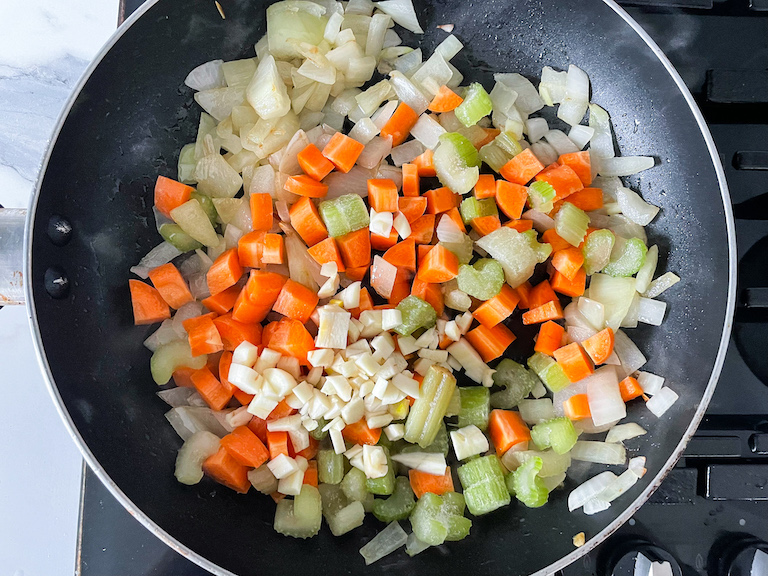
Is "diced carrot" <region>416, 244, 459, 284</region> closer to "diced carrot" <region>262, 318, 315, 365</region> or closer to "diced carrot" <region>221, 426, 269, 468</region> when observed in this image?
"diced carrot" <region>262, 318, 315, 365</region>

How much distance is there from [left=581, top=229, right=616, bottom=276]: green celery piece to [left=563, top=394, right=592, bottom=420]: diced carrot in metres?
0.35

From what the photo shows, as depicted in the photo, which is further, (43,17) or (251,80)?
(43,17)

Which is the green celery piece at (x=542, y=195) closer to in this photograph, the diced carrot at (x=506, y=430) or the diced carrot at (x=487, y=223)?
the diced carrot at (x=487, y=223)

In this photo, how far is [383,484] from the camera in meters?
1.42

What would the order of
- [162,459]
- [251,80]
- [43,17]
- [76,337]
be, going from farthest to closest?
[43,17]
[251,80]
[162,459]
[76,337]

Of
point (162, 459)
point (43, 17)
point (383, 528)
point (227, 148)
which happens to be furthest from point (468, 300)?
point (43, 17)

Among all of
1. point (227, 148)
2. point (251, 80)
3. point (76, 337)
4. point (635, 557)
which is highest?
point (251, 80)

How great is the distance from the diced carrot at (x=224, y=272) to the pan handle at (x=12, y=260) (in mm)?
412

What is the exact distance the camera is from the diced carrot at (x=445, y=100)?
5.07ft

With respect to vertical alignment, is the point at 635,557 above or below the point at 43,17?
below

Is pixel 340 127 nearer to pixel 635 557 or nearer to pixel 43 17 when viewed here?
pixel 43 17

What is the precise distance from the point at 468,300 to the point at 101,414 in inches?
37.2

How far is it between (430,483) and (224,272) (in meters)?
0.75

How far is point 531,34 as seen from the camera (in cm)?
159
